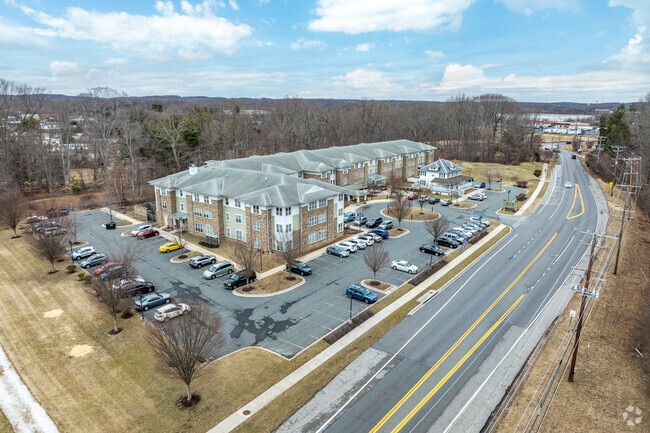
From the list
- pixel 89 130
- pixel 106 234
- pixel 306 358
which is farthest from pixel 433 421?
pixel 89 130

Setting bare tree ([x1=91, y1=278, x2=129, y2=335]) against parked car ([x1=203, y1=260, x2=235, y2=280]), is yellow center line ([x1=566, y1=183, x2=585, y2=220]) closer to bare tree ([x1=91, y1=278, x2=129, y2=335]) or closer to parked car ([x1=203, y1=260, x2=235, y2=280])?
parked car ([x1=203, y1=260, x2=235, y2=280])

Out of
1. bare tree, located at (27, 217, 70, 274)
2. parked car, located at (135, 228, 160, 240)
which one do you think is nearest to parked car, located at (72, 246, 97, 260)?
bare tree, located at (27, 217, 70, 274)

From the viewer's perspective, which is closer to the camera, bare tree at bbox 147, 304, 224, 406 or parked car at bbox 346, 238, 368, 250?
bare tree at bbox 147, 304, 224, 406

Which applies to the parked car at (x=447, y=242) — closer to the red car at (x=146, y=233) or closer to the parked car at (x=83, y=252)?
the red car at (x=146, y=233)

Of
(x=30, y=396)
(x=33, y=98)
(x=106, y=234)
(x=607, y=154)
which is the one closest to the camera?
(x=30, y=396)

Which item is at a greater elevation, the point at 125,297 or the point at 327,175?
the point at 327,175

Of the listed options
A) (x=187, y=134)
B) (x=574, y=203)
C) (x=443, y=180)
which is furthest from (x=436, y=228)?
(x=187, y=134)

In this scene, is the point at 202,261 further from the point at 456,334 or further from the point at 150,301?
the point at 456,334

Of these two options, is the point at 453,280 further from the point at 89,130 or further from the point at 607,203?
the point at 89,130
